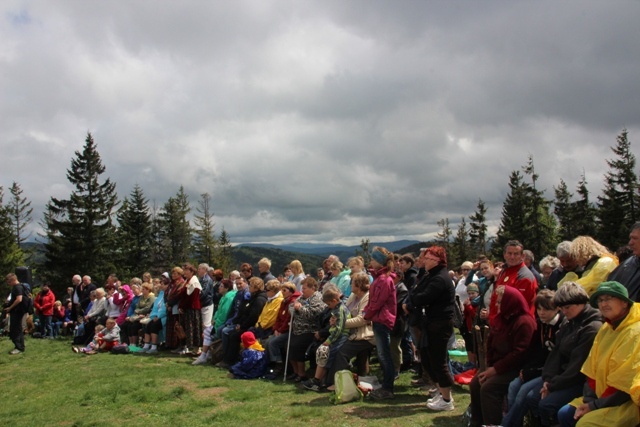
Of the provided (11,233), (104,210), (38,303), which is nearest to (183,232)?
(104,210)

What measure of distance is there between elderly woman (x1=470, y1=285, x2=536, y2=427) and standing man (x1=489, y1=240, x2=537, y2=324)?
1.50 ft

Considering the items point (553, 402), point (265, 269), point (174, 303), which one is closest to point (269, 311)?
point (265, 269)

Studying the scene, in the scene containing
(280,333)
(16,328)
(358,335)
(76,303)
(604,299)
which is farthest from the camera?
(76,303)

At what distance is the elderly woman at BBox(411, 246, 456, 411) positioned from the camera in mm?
6129

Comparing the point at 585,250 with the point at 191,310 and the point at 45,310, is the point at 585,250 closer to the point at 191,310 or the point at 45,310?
the point at 191,310

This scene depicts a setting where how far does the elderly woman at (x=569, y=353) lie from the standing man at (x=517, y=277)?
111 cm

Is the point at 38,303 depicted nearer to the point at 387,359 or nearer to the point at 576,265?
the point at 387,359

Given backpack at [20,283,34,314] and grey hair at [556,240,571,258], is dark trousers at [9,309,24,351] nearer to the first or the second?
backpack at [20,283,34,314]

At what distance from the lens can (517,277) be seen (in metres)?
5.96

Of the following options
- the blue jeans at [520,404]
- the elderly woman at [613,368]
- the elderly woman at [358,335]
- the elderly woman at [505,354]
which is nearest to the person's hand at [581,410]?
the elderly woman at [613,368]

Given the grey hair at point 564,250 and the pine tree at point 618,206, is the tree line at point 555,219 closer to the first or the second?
the pine tree at point 618,206

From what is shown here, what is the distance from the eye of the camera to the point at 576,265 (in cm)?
580

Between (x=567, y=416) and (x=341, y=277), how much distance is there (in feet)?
19.7

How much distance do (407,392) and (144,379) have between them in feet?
15.9
